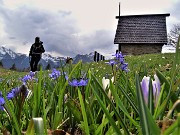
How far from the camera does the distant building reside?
53.8 m

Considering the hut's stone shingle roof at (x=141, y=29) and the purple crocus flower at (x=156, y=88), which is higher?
the hut's stone shingle roof at (x=141, y=29)

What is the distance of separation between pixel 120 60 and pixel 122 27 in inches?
2163

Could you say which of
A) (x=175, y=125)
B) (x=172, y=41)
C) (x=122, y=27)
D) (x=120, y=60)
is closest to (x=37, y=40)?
(x=120, y=60)

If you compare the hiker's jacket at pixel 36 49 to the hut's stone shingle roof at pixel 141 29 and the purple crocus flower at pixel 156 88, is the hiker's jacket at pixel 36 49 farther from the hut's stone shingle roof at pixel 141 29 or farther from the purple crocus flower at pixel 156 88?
the hut's stone shingle roof at pixel 141 29

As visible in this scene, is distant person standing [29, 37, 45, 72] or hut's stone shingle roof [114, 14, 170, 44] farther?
hut's stone shingle roof [114, 14, 170, 44]

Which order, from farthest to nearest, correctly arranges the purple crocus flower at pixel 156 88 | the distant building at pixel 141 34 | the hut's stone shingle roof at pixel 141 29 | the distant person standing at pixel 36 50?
the hut's stone shingle roof at pixel 141 29, the distant building at pixel 141 34, the distant person standing at pixel 36 50, the purple crocus flower at pixel 156 88

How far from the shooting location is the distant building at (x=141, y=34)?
53750 millimetres

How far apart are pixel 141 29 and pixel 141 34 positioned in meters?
1.71

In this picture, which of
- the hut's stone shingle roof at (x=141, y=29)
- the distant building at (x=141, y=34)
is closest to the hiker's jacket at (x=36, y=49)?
the distant building at (x=141, y=34)

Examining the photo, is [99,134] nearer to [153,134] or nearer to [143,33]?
[153,134]

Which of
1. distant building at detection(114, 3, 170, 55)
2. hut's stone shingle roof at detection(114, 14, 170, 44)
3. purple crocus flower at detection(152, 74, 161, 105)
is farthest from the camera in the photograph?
hut's stone shingle roof at detection(114, 14, 170, 44)

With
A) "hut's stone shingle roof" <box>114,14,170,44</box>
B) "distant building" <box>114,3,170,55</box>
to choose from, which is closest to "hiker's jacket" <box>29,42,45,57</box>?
"distant building" <box>114,3,170,55</box>

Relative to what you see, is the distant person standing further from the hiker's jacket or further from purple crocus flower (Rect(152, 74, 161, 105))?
purple crocus flower (Rect(152, 74, 161, 105))

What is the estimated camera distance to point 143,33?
5706 centimetres
